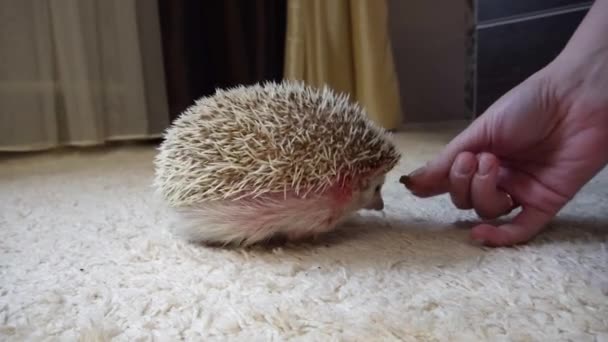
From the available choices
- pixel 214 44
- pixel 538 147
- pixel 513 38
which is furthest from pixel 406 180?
pixel 214 44

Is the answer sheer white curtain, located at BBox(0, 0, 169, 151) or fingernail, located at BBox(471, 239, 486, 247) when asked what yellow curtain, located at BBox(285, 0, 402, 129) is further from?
fingernail, located at BBox(471, 239, 486, 247)

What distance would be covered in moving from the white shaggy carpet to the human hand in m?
0.05

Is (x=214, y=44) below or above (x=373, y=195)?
above

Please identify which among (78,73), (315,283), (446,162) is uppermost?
(78,73)

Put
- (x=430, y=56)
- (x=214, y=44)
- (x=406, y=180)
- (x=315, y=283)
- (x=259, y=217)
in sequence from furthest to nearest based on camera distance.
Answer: (x=430, y=56)
(x=214, y=44)
(x=406, y=180)
(x=259, y=217)
(x=315, y=283)


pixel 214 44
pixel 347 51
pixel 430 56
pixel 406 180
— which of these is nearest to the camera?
pixel 406 180

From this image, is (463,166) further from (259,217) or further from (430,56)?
(430,56)

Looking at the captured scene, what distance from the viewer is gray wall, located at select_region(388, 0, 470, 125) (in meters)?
2.43

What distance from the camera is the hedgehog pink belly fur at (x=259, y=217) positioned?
0.71 m

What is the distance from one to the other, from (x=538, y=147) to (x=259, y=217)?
17.4 inches

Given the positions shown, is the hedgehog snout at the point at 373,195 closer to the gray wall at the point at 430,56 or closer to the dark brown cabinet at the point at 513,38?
the dark brown cabinet at the point at 513,38

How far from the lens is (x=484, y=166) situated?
0.70 m

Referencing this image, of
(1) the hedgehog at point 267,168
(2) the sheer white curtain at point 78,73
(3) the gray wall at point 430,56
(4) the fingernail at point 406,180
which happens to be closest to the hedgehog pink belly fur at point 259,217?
(1) the hedgehog at point 267,168

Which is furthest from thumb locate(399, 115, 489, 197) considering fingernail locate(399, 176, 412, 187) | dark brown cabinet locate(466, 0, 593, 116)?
dark brown cabinet locate(466, 0, 593, 116)
